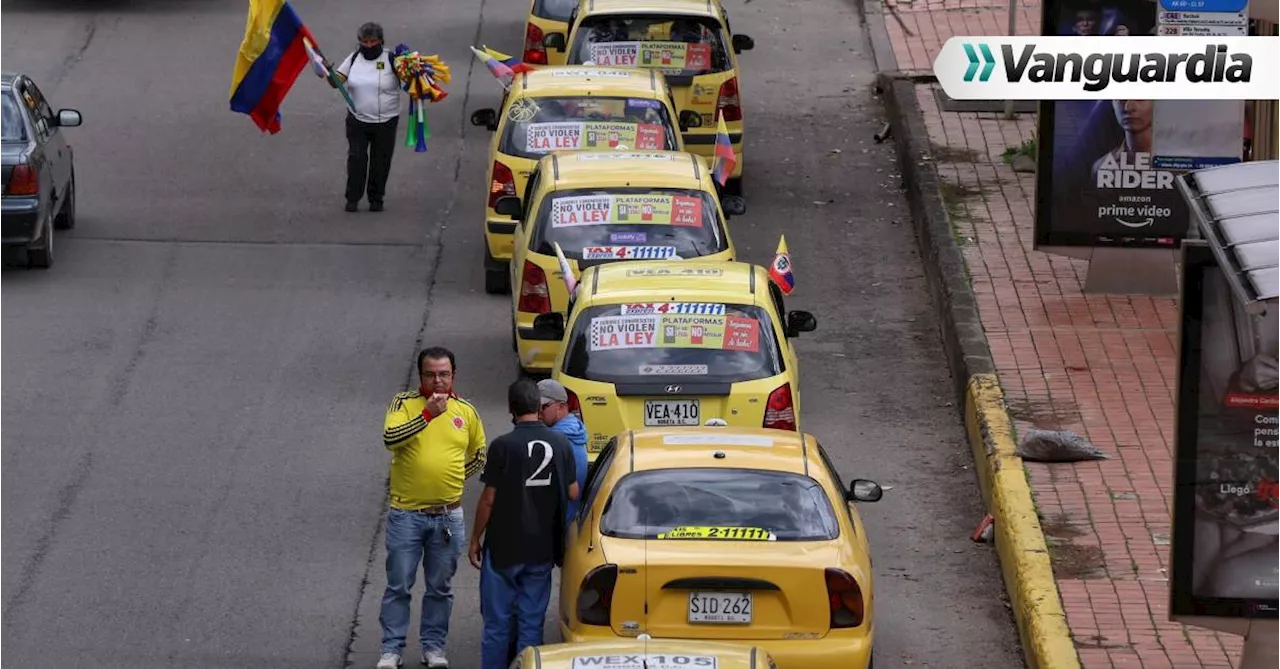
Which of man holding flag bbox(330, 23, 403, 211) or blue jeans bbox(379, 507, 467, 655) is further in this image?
man holding flag bbox(330, 23, 403, 211)

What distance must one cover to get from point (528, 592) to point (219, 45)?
20944mm

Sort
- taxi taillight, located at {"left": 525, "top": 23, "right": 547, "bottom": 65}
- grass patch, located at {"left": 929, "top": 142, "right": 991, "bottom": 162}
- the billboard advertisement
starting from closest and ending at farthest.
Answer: the billboard advertisement → grass patch, located at {"left": 929, "top": 142, "right": 991, "bottom": 162} → taxi taillight, located at {"left": 525, "top": 23, "right": 547, "bottom": 65}

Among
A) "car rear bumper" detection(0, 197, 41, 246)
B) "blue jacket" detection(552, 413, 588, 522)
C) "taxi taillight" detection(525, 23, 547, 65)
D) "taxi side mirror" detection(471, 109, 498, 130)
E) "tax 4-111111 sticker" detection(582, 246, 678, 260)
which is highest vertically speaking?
"blue jacket" detection(552, 413, 588, 522)

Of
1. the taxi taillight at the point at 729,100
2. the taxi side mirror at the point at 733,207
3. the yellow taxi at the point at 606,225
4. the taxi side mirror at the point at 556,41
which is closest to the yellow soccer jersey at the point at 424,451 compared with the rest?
the yellow taxi at the point at 606,225

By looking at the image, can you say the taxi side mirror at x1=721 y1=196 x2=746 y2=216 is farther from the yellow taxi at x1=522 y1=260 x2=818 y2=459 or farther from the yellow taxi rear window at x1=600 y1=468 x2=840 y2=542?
the yellow taxi rear window at x1=600 y1=468 x2=840 y2=542

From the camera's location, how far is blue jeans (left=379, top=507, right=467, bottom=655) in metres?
12.2

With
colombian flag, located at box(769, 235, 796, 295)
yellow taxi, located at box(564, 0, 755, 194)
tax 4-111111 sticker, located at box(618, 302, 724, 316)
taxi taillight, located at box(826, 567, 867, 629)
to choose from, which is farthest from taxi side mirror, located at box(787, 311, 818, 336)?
yellow taxi, located at box(564, 0, 755, 194)

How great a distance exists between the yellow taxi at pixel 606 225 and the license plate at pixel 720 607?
6675 mm

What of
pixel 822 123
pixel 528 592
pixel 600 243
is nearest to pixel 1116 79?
pixel 528 592

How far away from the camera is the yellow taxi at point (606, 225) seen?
1791 cm

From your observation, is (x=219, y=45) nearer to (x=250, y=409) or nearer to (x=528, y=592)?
(x=250, y=409)

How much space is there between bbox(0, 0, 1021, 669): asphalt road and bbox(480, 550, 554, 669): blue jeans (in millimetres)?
1107

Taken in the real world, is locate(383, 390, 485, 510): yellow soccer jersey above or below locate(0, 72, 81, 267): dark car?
above

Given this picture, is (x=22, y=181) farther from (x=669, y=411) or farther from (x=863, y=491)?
(x=863, y=491)
